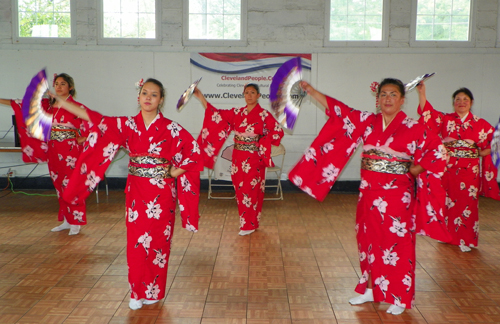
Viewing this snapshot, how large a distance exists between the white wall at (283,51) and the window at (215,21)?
17 cm

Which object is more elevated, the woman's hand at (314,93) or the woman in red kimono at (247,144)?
the woman's hand at (314,93)

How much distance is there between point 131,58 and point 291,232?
13.9 ft

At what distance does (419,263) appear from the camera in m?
4.29

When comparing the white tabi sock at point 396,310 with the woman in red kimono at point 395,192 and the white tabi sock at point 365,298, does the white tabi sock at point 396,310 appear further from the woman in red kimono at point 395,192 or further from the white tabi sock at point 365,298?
the white tabi sock at point 365,298

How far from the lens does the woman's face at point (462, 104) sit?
4.81 meters

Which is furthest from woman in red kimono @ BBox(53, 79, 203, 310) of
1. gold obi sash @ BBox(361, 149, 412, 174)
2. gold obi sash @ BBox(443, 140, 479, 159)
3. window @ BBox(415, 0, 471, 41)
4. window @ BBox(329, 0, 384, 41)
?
window @ BBox(415, 0, 471, 41)

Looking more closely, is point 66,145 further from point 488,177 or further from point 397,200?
point 488,177

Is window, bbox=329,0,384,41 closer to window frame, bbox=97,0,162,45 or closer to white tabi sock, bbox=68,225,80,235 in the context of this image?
window frame, bbox=97,0,162,45

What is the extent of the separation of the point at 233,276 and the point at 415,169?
1.71 metres

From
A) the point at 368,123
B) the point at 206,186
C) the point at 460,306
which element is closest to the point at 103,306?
the point at 368,123

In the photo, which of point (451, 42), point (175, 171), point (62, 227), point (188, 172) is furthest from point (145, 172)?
point (451, 42)

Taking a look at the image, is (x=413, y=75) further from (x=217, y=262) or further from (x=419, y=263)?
(x=217, y=262)

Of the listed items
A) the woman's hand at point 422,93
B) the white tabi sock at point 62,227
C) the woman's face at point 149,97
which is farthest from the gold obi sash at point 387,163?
the white tabi sock at point 62,227

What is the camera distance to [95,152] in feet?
10.8
